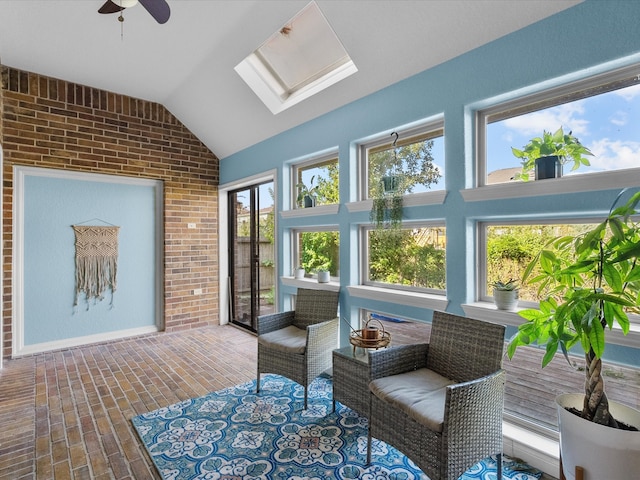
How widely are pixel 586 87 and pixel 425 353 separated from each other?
179cm

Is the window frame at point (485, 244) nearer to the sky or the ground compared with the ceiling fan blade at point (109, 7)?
nearer to the ground

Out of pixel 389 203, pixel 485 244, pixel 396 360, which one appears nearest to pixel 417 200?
pixel 389 203

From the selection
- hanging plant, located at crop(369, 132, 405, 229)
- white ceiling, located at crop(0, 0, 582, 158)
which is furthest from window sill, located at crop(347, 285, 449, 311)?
white ceiling, located at crop(0, 0, 582, 158)

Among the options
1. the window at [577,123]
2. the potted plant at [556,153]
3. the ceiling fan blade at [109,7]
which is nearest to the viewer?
the window at [577,123]

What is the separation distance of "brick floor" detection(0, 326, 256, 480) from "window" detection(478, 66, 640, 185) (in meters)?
2.80

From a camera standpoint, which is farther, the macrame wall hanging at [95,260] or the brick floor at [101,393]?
the macrame wall hanging at [95,260]

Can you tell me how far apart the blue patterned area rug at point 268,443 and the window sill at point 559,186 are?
5.14 ft

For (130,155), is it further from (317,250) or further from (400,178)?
(400,178)

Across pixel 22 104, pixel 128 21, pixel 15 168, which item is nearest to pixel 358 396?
pixel 128 21

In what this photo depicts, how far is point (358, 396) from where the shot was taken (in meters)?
2.28

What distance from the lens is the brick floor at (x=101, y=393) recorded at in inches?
79.3

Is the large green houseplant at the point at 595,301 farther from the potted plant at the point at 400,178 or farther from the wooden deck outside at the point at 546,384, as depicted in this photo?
the potted plant at the point at 400,178

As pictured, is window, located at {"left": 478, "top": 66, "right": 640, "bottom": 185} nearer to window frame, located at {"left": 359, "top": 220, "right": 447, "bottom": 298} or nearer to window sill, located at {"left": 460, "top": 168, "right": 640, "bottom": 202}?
window sill, located at {"left": 460, "top": 168, "right": 640, "bottom": 202}

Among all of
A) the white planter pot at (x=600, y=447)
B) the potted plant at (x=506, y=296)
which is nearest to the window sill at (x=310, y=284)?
the potted plant at (x=506, y=296)
